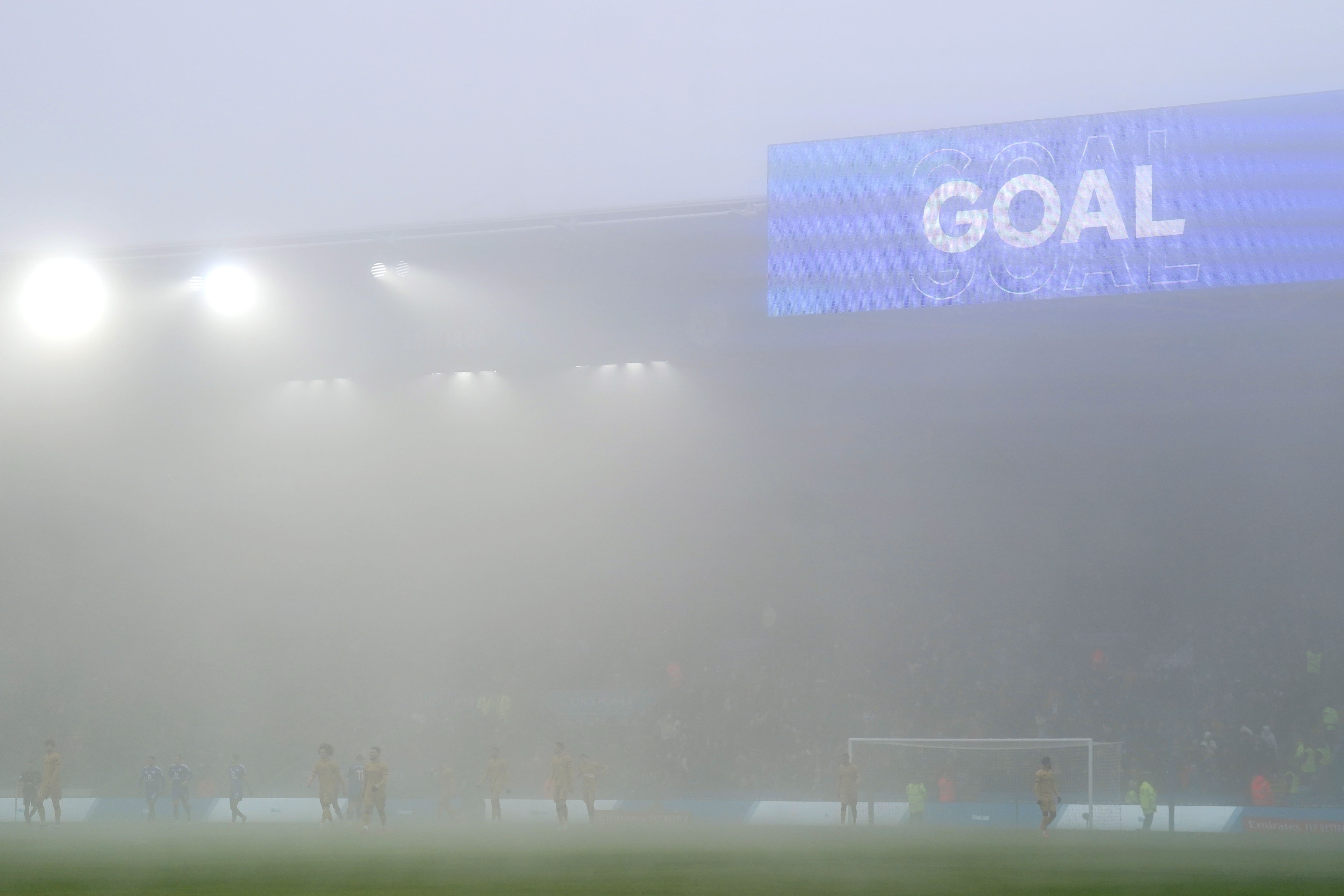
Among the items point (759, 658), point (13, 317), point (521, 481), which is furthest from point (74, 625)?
point (759, 658)

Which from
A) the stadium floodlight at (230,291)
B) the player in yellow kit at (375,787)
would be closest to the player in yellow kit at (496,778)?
the player in yellow kit at (375,787)

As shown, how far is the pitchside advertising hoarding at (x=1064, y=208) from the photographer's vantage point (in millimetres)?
21500

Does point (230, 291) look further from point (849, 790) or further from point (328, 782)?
point (849, 790)

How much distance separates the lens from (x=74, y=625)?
1329 inches

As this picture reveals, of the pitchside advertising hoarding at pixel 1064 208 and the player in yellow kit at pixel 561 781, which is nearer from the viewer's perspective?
the player in yellow kit at pixel 561 781

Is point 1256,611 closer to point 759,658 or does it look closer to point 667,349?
point 759,658

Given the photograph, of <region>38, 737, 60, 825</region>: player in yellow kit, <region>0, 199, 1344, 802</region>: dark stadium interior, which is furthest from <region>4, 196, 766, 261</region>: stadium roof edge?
<region>38, 737, 60, 825</region>: player in yellow kit

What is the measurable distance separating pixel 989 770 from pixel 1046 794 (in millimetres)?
5482

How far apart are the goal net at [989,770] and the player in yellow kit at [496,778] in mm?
6885

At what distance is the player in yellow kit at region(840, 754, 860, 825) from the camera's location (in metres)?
23.2

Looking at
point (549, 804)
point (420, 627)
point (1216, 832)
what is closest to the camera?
point (1216, 832)

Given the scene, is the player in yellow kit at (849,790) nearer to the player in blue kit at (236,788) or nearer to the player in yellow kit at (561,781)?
the player in yellow kit at (561,781)

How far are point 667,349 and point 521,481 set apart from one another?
265 inches

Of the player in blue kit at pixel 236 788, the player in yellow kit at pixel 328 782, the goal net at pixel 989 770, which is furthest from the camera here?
the player in blue kit at pixel 236 788
